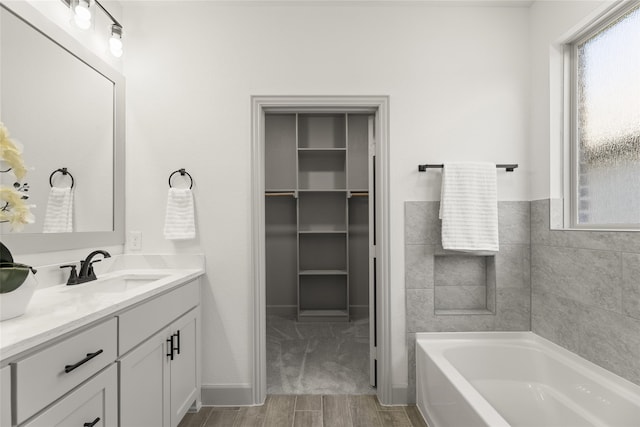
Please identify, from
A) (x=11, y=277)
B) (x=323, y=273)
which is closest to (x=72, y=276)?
(x=11, y=277)

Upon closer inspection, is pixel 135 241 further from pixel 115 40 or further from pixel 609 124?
pixel 609 124

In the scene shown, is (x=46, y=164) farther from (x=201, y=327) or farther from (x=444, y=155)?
(x=444, y=155)

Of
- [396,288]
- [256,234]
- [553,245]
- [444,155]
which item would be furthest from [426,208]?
[256,234]

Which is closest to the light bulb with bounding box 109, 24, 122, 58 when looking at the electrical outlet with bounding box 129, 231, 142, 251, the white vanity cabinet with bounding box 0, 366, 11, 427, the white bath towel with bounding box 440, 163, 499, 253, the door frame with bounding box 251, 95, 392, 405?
the door frame with bounding box 251, 95, 392, 405

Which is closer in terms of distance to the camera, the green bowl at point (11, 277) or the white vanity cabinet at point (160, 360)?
the green bowl at point (11, 277)

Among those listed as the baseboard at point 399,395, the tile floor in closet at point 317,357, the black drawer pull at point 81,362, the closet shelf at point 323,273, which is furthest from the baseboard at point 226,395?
the closet shelf at point 323,273

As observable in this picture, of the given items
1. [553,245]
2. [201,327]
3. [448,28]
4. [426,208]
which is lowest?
[201,327]

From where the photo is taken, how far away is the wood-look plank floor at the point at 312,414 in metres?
2.00

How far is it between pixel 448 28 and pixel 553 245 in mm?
1548

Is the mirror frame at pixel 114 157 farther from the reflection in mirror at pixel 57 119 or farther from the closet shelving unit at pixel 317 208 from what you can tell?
the closet shelving unit at pixel 317 208

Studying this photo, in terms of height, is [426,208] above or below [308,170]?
below

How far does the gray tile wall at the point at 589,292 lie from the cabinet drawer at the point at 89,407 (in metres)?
2.25

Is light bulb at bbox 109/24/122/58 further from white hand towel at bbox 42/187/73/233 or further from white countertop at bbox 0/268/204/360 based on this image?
white countertop at bbox 0/268/204/360

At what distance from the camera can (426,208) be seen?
223 cm
